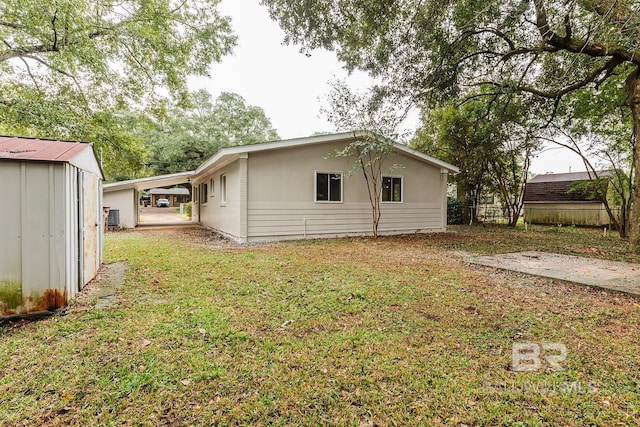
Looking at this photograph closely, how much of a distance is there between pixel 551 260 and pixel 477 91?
29.3ft

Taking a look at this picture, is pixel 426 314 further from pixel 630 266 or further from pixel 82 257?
pixel 630 266

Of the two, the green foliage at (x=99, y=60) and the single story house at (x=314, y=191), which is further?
the single story house at (x=314, y=191)

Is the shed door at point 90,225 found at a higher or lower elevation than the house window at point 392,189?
lower

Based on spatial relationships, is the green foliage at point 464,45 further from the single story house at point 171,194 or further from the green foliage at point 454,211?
the single story house at point 171,194

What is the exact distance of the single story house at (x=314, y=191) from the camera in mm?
8805

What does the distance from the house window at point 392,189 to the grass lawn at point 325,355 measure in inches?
253

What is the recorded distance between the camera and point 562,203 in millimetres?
17359

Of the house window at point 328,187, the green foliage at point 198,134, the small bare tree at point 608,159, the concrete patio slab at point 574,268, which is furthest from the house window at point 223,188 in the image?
the small bare tree at point 608,159

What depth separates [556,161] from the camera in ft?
67.3

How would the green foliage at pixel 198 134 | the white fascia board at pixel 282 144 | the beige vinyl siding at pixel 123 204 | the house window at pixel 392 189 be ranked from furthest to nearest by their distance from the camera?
the green foliage at pixel 198 134 → the beige vinyl siding at pixel 123 204 → the house window at pixel 392 189 → the white fascia board at pixel 282 144

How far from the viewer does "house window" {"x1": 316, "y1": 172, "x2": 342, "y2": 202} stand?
32.2 ft

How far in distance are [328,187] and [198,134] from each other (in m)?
17.4

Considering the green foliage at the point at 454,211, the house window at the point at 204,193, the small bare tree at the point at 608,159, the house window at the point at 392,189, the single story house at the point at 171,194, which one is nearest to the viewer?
the house window at the point at 392,189

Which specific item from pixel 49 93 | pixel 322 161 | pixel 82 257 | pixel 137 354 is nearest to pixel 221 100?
pixel 49 93
